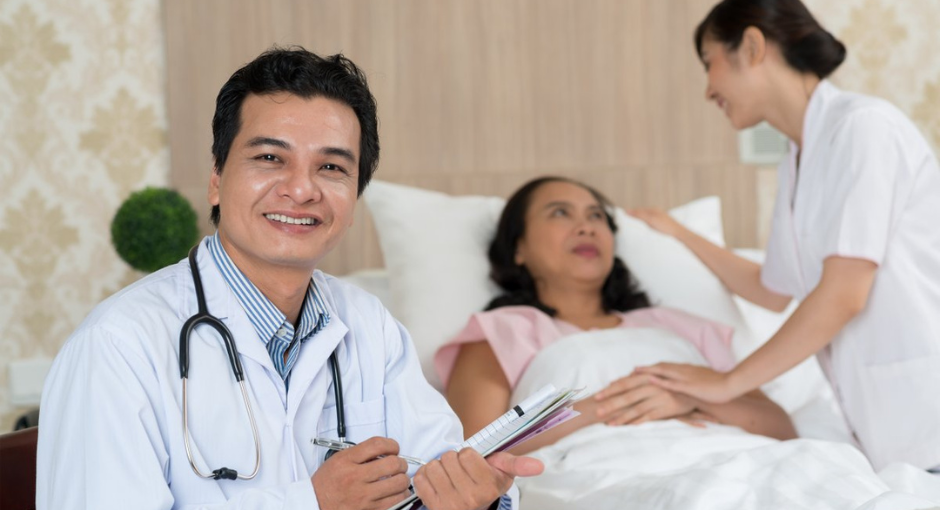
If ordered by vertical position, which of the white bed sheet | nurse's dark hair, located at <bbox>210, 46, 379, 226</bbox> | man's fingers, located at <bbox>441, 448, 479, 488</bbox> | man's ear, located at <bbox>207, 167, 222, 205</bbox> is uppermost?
nurse's dark hair, located at <bbox>210, 46, 379, 226</bbox>

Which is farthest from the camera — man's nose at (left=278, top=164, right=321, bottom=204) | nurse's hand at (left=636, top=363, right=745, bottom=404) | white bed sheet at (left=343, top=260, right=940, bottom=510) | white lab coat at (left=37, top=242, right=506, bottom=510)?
nurse's hand at (left=636, top=363, right=745, bottom=404)

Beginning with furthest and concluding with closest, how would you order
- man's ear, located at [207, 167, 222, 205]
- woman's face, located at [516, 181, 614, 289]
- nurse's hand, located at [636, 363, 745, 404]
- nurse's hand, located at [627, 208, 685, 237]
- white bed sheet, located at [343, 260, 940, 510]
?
nurse's hand, located at [627, 208, 685, 237]
woman's face, located at [516, 181, 614, 289]
nurse's hand, located at [636, 363, 745, 404]
white bed sheet, located at [343, 260, 940, 510]
man's ear, located at [207, 167, 222, 205]

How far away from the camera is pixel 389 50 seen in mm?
2984

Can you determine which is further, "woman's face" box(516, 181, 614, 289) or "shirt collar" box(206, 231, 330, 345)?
"woman's face" box(516, 181, 614, 289)

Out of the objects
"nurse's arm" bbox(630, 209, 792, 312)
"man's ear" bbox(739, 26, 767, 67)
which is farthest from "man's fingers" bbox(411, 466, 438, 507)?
"nurse's arm" bbox(630, 209, 792, 312)

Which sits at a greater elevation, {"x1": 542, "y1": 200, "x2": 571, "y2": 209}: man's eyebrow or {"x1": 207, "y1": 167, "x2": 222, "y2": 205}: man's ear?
{"x1": 207, "y1": 167, "x2": 222, "y2": 205}: man's ear

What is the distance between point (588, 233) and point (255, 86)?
1297mm

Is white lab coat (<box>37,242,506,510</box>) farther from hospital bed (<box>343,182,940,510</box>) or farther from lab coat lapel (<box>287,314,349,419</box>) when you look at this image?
hospital bed (<box>343,182,940,510</box>)

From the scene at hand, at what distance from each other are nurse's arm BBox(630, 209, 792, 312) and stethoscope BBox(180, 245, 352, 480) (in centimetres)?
148

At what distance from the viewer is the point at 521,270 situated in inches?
101

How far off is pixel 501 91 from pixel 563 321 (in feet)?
3.07

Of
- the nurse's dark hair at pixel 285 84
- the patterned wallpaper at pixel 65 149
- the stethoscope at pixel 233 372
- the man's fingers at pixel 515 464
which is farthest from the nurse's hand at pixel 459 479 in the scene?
the patterned wallpaper at pixel 65 149

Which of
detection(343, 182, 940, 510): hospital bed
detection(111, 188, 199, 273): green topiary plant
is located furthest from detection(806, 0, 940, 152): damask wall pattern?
detection(111, 188, 199, 273): green topiary plant

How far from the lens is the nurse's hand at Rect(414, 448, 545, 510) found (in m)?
1.22
